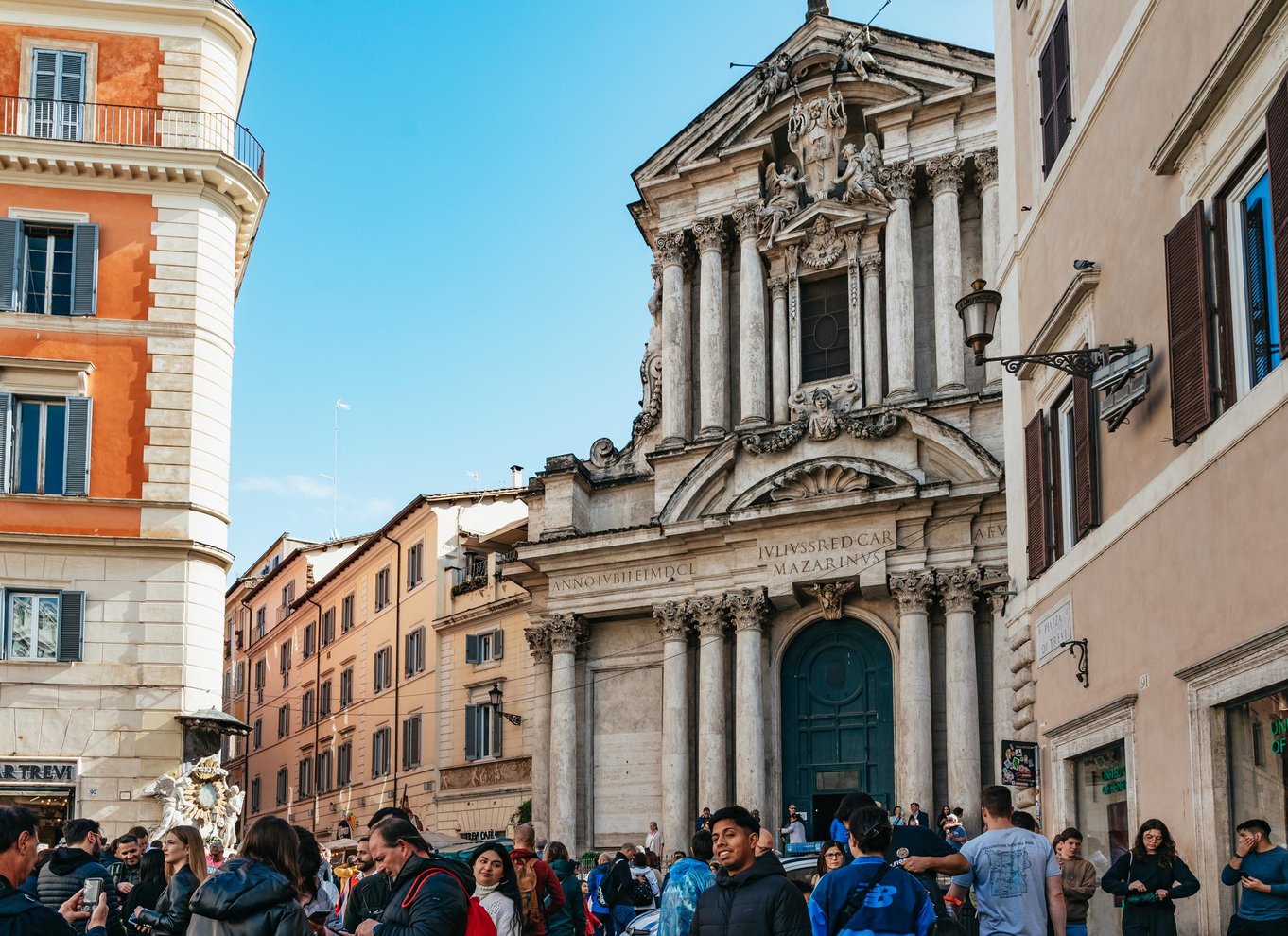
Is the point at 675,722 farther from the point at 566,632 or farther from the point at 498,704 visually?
the point at 498,704

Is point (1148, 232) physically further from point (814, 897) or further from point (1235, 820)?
point (814, 897)

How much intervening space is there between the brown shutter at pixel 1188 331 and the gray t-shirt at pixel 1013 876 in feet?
11.2

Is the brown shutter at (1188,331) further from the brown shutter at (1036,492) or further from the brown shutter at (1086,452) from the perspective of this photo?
the brown shutter at (1036,492)

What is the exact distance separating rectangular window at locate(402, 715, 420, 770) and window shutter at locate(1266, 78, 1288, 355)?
37.9m

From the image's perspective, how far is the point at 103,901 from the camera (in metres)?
7.02

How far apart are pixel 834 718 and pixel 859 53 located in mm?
13183

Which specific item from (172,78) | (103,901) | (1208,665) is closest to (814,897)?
(103,901)

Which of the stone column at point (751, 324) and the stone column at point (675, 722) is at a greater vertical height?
the stone column at point (751, 324)

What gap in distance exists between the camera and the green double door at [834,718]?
29.2 metres

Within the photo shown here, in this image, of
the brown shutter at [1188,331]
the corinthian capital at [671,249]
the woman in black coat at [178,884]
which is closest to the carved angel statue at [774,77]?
the corinthian capital at [671,249]

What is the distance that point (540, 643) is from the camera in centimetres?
3234

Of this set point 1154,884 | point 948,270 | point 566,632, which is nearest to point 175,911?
point 1154,884

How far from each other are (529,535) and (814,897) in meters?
25.6

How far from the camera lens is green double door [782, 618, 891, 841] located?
29.2 metres
